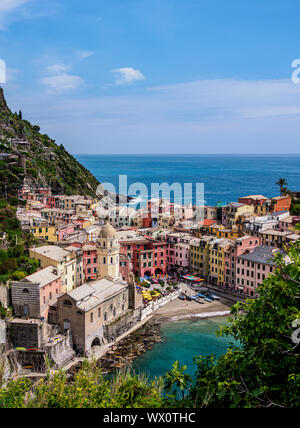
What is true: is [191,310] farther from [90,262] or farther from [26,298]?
[26,298]

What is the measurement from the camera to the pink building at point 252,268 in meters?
42.4

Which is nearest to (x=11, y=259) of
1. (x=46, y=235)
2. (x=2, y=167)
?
(x=46, y=235)

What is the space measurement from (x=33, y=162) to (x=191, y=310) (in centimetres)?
5954

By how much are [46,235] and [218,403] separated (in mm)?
40239

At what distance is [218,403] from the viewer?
44.9 ft

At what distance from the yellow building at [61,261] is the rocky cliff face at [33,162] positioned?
1321 inches

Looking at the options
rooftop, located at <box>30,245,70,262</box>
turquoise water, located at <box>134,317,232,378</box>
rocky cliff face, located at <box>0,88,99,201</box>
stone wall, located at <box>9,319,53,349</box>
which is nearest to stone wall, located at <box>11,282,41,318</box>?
stone wall, located at <box>9,319,53,349</box>

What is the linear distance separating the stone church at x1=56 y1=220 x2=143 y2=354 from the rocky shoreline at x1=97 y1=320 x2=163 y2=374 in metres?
1.18

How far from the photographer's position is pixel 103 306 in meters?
34.8

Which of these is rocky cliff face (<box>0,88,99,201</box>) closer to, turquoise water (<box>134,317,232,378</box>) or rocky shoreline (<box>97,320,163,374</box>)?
rocky shoreline (<box>97,320,163,374</box>)

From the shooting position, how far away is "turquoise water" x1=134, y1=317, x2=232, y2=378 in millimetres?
30997

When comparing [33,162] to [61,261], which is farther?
[33,162]

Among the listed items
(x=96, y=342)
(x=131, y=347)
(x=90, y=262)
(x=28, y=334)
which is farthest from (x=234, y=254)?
(x=28, y=334)
